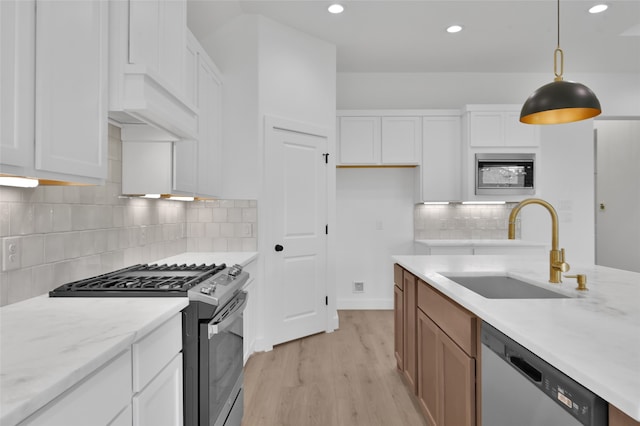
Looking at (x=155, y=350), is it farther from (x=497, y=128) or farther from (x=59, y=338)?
(x=497, y=128)

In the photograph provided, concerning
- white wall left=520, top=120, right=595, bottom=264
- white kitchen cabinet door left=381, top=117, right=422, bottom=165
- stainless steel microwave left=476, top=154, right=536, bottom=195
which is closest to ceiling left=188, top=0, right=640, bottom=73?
white kitchen cabinet door left=381, top=117, right=422, bottom=165

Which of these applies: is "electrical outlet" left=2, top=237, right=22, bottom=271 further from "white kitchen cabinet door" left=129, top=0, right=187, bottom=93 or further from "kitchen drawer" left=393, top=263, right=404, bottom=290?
"kitchen drawer" left=393, top=263, right=404, bottom=290

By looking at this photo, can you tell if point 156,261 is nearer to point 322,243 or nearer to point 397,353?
A: point 322,243

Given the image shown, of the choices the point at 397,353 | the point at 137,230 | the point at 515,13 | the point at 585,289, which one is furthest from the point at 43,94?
the point at 515,13

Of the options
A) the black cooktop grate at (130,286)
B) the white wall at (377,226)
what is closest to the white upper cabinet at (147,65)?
the black cooktop grate at (130,286)

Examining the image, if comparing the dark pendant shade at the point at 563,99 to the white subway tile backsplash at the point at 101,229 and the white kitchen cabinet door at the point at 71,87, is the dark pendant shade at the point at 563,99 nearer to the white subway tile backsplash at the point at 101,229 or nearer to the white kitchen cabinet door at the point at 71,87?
the white kitchen cabinet door at the point at 71,87

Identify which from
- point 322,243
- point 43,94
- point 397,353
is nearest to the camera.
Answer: point 43,94

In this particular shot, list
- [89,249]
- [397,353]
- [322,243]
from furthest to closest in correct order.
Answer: [322,243] < [397,353] < [89,249]

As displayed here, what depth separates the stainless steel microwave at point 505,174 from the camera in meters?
4.46

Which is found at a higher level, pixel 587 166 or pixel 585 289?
pixel 587 166

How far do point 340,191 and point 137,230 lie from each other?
9.57 feet

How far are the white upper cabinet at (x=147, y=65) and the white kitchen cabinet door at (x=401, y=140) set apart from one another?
9.89 feet

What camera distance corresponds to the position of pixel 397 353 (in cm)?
294

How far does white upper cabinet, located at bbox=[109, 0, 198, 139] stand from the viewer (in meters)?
1.49
